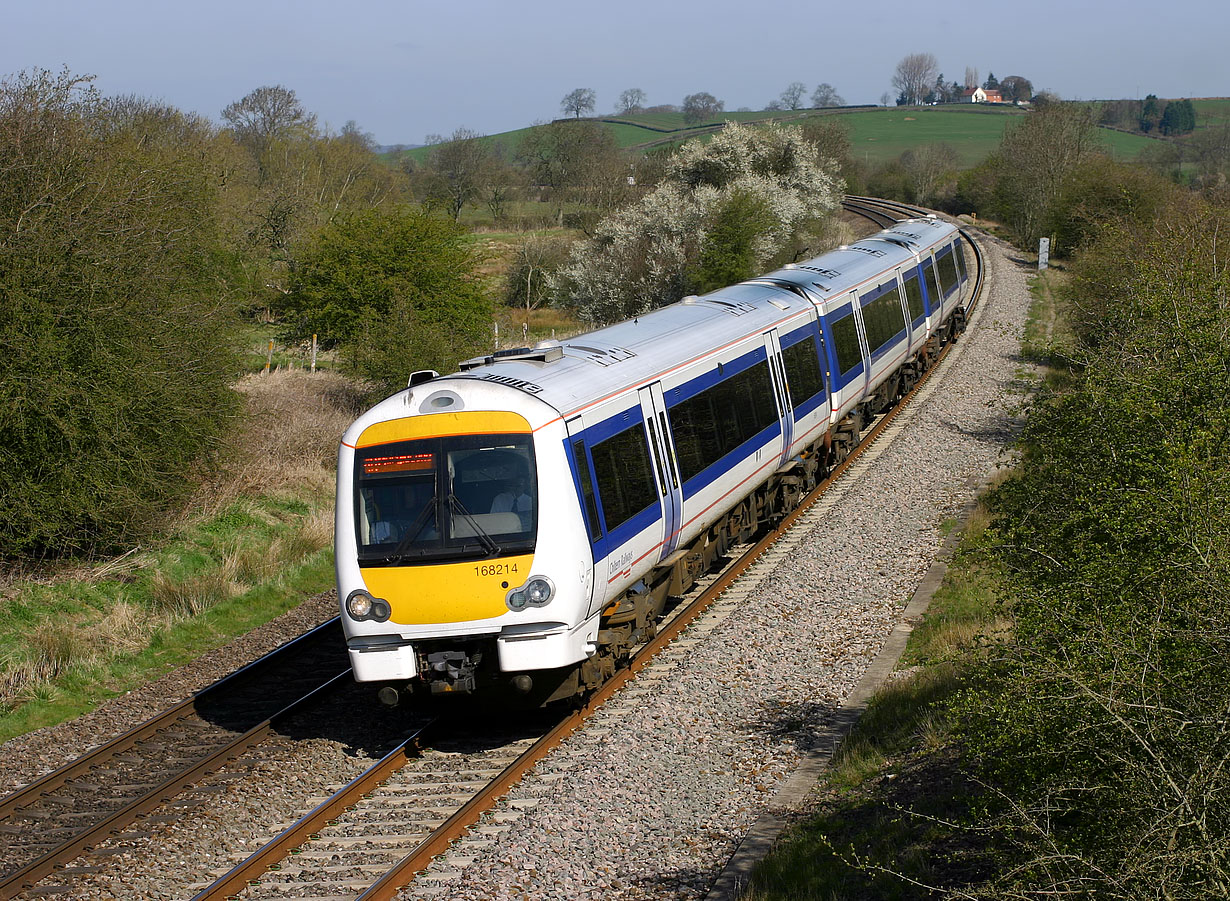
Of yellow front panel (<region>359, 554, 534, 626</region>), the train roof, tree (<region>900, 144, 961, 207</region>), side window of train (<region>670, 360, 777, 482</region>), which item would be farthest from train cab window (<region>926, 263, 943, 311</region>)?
tree (<region>900, 144, 961, 207</region>)

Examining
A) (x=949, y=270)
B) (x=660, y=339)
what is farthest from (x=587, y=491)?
(x=949, y=270)

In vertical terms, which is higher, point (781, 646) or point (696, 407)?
point (696, 407)

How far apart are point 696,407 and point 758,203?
28406 millimetres

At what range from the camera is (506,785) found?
8758 mm

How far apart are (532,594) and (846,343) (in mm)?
10931

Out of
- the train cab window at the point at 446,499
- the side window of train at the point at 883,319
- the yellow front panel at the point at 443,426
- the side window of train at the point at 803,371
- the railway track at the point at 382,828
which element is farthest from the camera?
the side window of train at the point at 883,319

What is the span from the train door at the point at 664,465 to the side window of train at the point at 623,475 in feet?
0.62

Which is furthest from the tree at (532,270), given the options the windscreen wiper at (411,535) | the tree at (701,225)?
the windscreen wiper at (411,535)

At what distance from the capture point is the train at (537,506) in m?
8.95

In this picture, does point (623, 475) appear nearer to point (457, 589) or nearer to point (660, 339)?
point (457, 589)

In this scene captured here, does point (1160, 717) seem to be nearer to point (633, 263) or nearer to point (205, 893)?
point (205, 893)

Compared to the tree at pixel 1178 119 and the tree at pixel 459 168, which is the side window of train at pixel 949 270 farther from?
the tree at pixel 1178 119

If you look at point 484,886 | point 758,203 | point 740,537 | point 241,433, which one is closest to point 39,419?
point 241,433

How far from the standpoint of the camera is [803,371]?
16359mm
